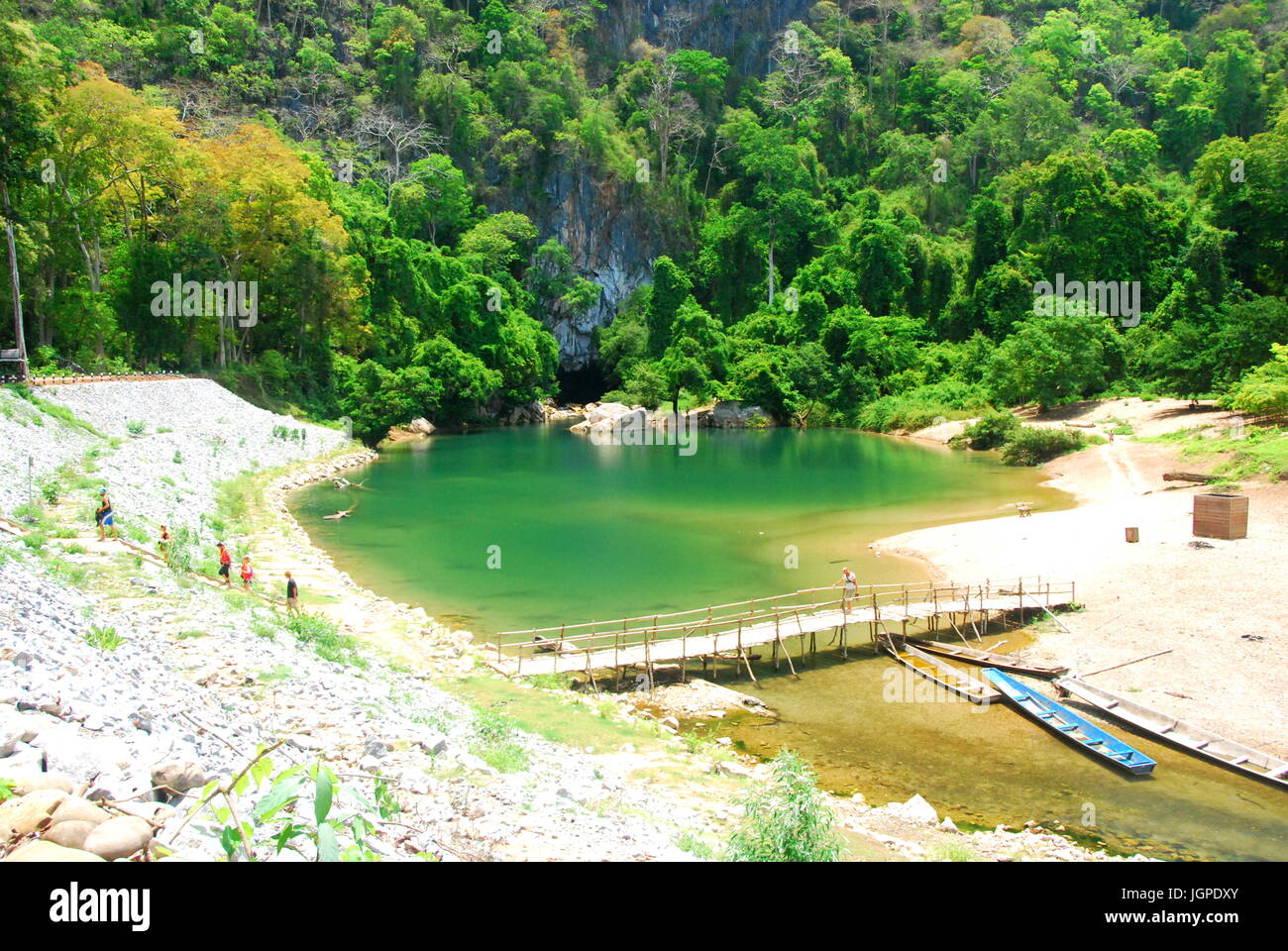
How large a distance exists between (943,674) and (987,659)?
133 cm

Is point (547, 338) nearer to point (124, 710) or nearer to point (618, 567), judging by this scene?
point (618, 567)

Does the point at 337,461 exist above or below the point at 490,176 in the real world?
below

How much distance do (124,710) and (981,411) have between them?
197 feet

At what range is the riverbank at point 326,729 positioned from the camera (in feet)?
22.6

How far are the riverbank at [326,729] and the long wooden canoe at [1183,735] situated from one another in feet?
14.0

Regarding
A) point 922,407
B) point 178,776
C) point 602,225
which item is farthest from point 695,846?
point 602,225

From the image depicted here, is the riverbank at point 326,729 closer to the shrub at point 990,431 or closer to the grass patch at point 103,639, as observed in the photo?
the grass patch at point 103,639

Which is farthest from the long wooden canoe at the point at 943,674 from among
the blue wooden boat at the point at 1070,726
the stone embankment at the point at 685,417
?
the stone embankment at the point at 685,417

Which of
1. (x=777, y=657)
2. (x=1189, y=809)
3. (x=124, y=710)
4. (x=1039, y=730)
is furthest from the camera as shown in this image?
(x=777, y=657)

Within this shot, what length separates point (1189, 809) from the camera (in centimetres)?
1230

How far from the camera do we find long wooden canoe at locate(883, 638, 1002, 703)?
54.1ft
